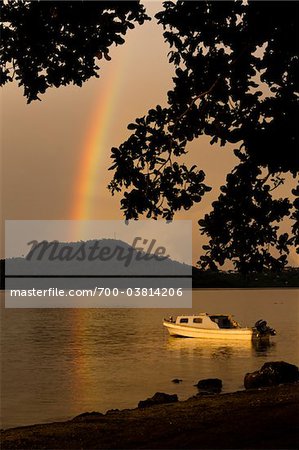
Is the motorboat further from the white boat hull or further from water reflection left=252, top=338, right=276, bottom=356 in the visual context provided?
water reflection left=252, top=338, right=276, bottom=356

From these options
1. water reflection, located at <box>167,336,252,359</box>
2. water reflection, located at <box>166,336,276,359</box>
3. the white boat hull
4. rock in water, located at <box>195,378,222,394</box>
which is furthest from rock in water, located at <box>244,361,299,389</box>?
the white boat hull

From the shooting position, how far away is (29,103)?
1470 centimetres

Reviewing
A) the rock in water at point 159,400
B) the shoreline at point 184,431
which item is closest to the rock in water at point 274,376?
the rock in water at point 159,400

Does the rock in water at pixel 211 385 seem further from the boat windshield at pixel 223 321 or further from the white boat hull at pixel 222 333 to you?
the boat windshield at pixel 223 321

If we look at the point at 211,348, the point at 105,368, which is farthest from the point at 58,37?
the point at 211,348

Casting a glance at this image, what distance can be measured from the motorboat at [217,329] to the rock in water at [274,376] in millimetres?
43163

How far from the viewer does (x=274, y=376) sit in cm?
3641

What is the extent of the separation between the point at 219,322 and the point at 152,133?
70322 mm

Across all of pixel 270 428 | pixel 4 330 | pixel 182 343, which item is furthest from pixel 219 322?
pixel 270 428

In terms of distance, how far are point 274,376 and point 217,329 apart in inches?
1812

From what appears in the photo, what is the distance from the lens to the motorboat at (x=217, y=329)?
81312 mm

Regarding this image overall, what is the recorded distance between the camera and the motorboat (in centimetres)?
8131

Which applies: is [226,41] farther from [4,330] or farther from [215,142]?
[4,330]

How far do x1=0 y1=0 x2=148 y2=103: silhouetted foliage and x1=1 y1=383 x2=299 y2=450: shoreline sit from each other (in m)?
7.01
